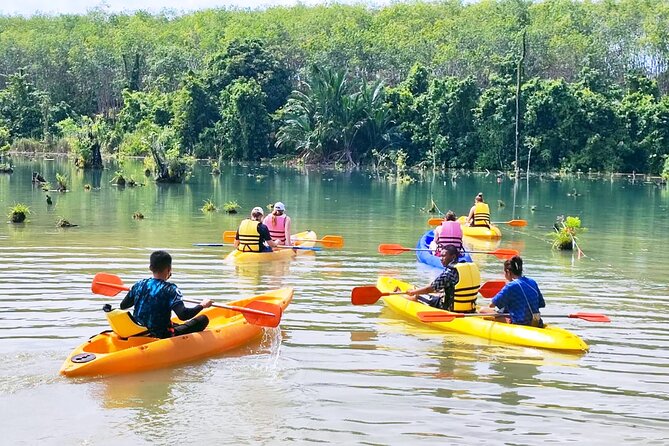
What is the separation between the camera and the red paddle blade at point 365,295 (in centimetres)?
1274

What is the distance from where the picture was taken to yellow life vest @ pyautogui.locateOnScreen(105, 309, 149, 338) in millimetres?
9359

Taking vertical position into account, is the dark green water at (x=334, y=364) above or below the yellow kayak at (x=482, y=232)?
below

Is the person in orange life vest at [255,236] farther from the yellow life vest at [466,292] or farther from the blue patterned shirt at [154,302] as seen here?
the blue patterned shirt at [154,302]

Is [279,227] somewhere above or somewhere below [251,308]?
above

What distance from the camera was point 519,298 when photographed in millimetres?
11039

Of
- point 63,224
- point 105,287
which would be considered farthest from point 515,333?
point 63,224

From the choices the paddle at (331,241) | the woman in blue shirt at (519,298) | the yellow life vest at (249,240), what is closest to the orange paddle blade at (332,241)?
the paddle at (331,241)

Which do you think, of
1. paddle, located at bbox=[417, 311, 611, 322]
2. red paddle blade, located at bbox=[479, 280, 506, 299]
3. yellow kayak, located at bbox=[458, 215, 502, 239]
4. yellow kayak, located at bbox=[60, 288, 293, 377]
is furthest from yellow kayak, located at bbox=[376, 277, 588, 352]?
yellow kayak, located at bbox=[458, 215, 502, 239]

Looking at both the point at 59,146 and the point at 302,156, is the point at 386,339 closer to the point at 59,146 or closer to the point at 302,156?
the point at 302,156

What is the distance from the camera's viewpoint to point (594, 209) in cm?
3400

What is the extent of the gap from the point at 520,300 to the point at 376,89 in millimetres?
56854

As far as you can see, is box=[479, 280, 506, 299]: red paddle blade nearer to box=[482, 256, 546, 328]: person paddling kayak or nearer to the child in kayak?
box=[482, 256, 546, 328]: person paddling kayak

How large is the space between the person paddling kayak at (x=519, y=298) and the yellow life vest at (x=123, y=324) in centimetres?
418

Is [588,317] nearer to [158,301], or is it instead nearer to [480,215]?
[158,301]
